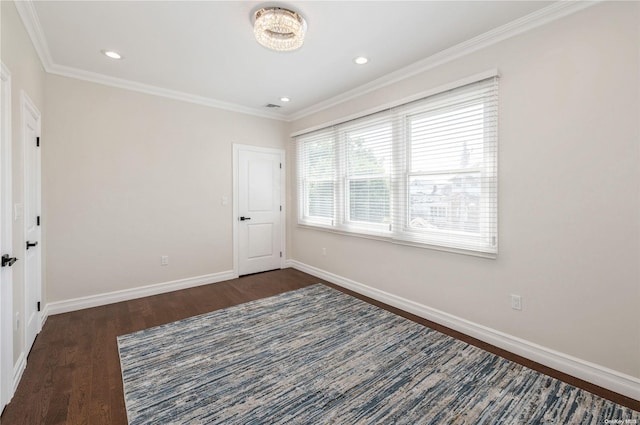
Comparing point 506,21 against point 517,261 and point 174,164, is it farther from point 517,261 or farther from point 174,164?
point 174,164

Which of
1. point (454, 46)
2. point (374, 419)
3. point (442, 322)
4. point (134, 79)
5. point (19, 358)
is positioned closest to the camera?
point (374, 419)

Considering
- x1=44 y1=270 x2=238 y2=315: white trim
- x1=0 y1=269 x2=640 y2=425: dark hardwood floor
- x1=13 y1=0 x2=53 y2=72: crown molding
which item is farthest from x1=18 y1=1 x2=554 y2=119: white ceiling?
x1=0 y1=269 x2=640 y2=425: dark hardwood floor

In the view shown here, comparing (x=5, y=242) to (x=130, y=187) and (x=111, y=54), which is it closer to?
(x=130, y=187)

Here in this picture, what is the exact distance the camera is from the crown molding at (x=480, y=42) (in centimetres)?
209

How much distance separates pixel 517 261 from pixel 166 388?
292 cm

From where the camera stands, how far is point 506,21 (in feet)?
7.59

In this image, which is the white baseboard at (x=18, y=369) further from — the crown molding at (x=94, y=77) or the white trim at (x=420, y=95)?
the white trim at (x=420, y=95)

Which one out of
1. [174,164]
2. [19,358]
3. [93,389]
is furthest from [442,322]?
[174,164]

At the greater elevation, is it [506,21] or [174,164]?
[506,21]

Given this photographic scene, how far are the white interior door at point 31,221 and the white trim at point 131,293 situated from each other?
451 millimetres

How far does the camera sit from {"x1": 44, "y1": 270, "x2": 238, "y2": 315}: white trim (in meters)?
3.25

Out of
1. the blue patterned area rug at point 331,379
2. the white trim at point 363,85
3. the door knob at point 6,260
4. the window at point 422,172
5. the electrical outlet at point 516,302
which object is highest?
the white trim at point 363,85

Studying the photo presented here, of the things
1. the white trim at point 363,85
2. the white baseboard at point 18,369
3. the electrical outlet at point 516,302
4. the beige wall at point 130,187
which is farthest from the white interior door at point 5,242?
the electrical outlet at point 516,302

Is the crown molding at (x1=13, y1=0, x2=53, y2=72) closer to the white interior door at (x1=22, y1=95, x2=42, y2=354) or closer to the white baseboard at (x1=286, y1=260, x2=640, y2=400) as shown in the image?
the white interior door at (x1=22, y1=95, x2=42, y2=354)
